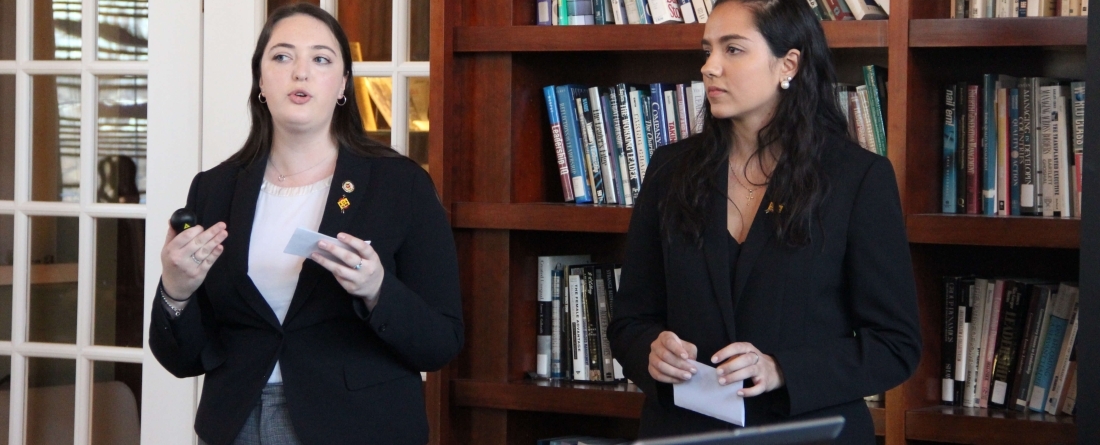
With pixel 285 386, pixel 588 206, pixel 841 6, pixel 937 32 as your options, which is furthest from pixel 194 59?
pixel 937 32

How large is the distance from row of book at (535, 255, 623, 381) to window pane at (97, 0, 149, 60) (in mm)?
1357

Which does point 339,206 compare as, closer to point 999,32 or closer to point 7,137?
point 999,32

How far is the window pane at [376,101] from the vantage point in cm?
296

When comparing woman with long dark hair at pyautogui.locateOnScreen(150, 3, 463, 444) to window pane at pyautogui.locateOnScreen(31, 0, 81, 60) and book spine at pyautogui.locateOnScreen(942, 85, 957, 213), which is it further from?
window pane at pyautogui.locateOnScreen(31, 0, 81, 60)

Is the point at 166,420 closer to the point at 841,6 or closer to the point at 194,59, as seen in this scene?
the point at 194,59

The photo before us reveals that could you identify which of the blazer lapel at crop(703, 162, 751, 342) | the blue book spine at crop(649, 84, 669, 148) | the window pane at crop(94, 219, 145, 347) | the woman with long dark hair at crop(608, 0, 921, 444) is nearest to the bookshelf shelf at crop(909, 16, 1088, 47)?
the woman with long dark hair at crop(608, 0, 921, 444)

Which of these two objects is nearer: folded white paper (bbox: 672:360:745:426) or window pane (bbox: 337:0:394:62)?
folded white paper (bbox: 672:360:745:426)

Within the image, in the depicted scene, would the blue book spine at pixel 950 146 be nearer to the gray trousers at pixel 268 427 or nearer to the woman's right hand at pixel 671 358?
the woman's right hand at pixel 671 358

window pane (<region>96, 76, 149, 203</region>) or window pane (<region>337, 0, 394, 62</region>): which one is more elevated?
window pane (<region>337, 0, 394, 62</region>)

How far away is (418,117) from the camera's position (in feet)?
9.65

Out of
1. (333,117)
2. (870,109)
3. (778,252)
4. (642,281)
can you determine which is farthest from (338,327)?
(870,109)

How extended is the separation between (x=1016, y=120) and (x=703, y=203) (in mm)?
898

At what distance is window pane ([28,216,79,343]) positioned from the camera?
3.25 metres

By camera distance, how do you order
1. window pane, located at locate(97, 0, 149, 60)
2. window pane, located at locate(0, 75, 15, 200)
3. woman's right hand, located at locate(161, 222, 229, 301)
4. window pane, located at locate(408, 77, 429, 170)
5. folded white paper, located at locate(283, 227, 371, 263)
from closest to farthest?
folded white paper, located at locate(283, 227, 371, 263), woman's right hand, located at locate(161, 222, 229, 301), window pane, located at locate(408, 77, 429, 170), window pane, located at locate(97, 0, 149, 60), window pane, located at locate(0, 75, 15, 200)
